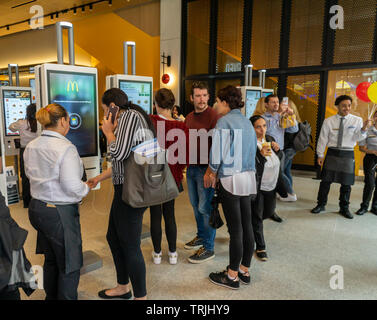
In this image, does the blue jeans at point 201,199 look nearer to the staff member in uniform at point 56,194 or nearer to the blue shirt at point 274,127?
the staff member in uniform at point 56,194

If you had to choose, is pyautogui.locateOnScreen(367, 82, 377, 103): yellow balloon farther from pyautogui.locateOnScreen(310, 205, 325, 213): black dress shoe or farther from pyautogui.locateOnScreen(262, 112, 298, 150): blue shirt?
pyautogui.locateOnScreen(310, 205, 325, 213): black dress shoe

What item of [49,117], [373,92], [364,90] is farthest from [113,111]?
[364,90]

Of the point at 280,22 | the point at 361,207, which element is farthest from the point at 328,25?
the point at 361,207

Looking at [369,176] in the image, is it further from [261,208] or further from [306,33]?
[306,33]

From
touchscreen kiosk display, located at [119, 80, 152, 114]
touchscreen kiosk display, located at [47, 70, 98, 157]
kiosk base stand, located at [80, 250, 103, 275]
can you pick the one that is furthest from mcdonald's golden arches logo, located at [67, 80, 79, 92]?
kiosk base stand, located at [80, 250, 103, 275]

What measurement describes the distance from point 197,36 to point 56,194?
7235mm

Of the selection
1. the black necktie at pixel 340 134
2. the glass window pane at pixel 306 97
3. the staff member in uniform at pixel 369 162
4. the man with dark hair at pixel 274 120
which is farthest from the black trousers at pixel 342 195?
the glass window pane at pixel 306 97

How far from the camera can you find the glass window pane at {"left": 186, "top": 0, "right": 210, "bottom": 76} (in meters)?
7.79

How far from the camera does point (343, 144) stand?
3.99 meters

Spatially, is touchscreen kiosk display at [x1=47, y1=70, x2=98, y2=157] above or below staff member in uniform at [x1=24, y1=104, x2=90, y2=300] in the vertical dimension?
above

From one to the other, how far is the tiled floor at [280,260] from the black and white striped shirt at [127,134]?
1195 mm

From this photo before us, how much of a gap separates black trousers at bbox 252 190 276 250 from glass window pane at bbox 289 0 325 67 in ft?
16.0

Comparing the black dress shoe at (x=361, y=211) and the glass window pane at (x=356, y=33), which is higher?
the glass window pane at (x=356, y=33)

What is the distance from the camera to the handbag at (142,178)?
1.68 m
